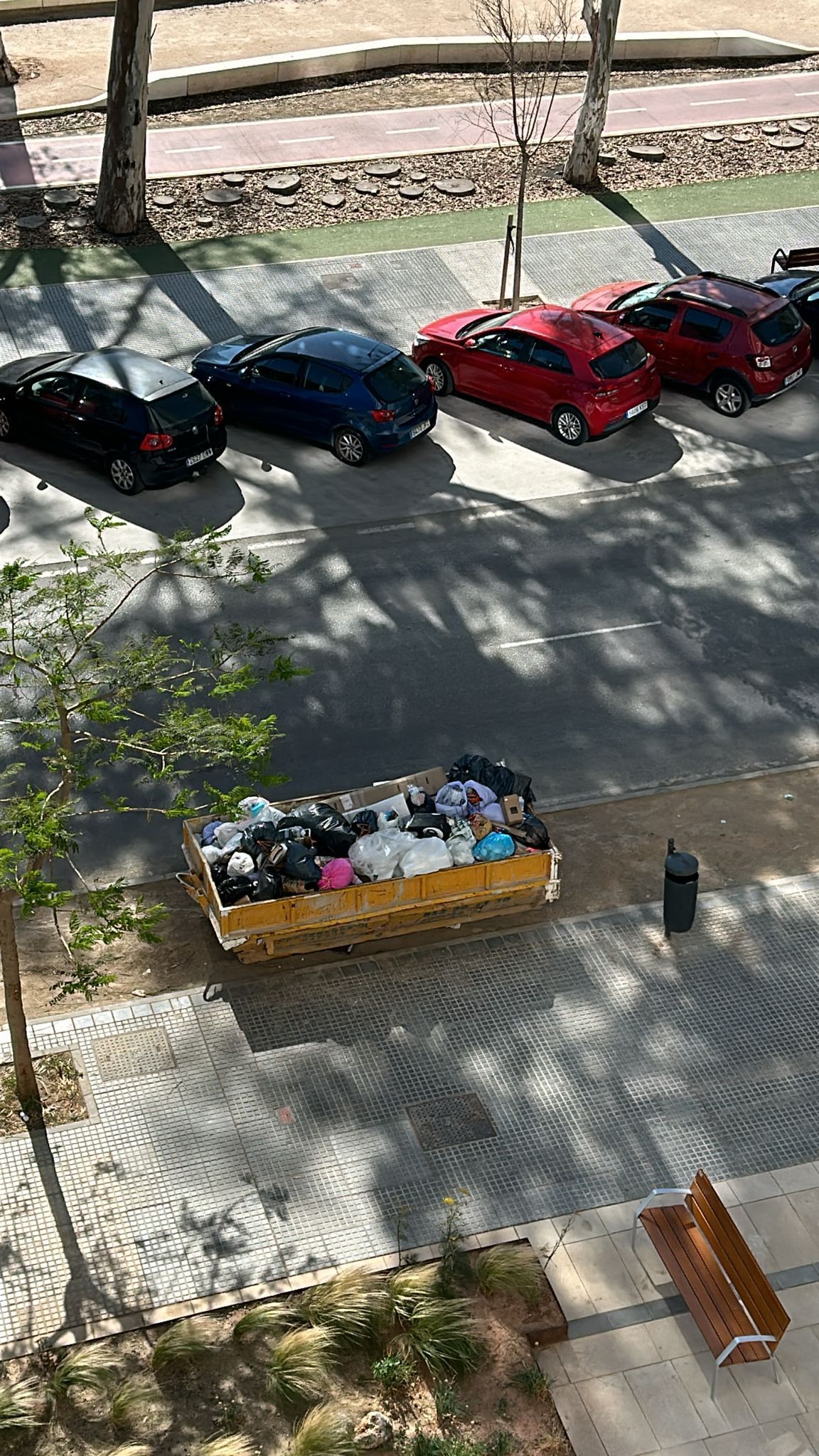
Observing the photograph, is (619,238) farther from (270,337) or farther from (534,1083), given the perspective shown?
(534,1083)

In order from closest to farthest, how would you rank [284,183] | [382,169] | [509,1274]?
[509,1274]
[284,183]
[382,169]

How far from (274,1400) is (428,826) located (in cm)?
495

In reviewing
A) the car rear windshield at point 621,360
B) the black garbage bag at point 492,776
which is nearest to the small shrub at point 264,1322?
the black garbage bag at point 492,776

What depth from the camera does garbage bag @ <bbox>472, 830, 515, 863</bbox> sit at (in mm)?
13547

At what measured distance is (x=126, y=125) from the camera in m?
25.4

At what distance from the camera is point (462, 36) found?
3381 centimetres

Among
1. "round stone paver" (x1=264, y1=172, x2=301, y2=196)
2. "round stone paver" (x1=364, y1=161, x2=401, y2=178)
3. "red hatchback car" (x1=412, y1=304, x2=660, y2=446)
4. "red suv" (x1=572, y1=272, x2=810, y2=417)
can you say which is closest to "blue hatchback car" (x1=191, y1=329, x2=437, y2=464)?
"red hatchback car" (x1=412, y1=304, x2=660, y2=446)

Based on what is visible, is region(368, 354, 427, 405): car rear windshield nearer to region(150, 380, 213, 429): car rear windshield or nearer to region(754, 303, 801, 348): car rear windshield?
region(150, 380, 213, 429): car rear windshield

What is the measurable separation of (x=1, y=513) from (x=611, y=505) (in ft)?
24.1

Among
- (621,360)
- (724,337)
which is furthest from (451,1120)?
(724,337)

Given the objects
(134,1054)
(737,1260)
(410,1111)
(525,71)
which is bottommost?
(134,1054)

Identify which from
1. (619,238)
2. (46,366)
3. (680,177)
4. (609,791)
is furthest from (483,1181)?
(680,177)

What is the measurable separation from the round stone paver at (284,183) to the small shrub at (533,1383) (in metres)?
21.9

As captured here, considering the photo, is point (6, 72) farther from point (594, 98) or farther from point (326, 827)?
point (326, 827)
